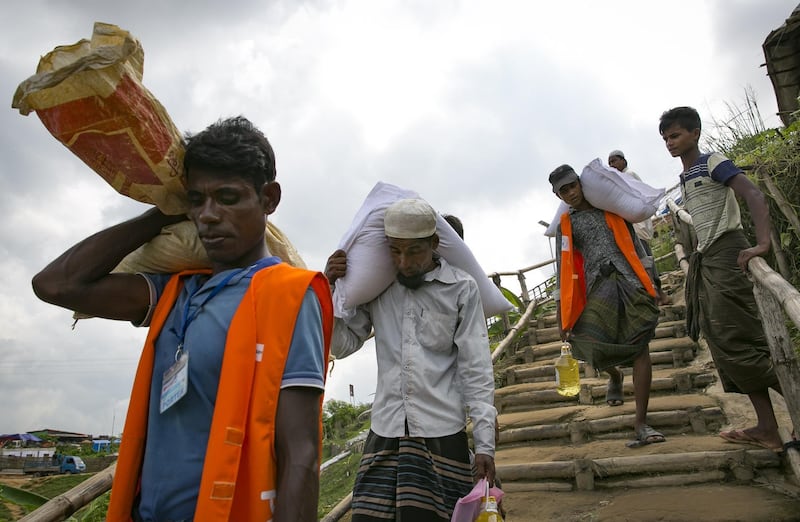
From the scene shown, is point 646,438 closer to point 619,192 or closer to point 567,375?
point 567,375

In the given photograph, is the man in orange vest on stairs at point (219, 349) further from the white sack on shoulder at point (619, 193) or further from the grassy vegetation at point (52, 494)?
the white sack on shoulder at point (619, 193)

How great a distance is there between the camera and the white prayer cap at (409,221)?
7.15 ft

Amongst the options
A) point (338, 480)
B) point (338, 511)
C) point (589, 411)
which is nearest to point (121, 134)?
point (338, 511)

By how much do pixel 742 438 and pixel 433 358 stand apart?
218cm

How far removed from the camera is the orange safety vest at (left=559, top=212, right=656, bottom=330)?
12.0ft

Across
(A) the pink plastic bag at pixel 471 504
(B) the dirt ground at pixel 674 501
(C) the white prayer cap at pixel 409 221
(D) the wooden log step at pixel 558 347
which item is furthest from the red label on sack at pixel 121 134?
(D) the wooden log step at pixel 558 347

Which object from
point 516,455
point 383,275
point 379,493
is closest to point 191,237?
point 383,275

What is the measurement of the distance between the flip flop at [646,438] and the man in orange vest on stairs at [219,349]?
2911mm

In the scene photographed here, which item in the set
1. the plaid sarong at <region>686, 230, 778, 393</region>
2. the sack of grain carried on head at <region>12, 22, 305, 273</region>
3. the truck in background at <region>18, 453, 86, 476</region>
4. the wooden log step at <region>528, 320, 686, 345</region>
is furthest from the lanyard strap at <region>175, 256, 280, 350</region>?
the truck in background at <region>18, 453, 86, 476</region>

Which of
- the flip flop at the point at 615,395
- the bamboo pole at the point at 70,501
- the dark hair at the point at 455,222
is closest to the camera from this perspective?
the bamboo pole at the point at 70,501

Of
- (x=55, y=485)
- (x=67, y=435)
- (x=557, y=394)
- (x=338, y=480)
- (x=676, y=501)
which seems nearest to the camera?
(x=676, y=501)

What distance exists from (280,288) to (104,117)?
0.49 meters

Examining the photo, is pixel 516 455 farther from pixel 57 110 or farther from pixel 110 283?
pixel 57 110

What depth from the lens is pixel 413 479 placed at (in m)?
2.02
